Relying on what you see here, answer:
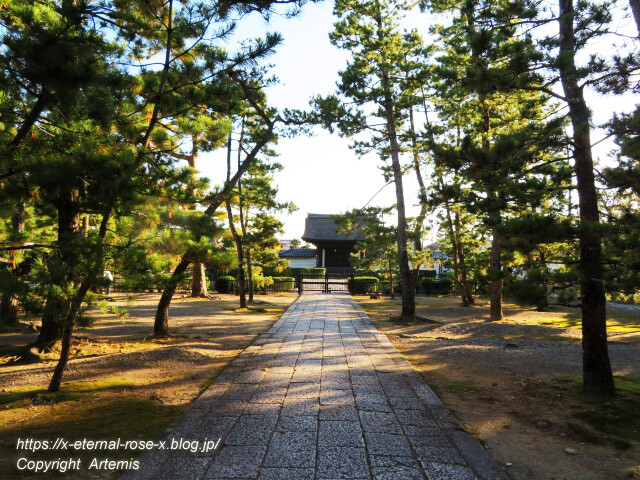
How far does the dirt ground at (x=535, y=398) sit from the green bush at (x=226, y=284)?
1371cm

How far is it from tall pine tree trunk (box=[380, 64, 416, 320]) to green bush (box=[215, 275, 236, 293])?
12.4 meters

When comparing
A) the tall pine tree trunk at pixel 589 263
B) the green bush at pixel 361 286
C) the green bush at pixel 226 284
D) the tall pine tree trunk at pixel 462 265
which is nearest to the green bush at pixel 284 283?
the green bush at pixel 226 284

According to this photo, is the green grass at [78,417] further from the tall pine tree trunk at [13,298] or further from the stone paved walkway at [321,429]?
the tall pine tree trunk at [13,298]

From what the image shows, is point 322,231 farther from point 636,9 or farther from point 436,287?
point 636,9

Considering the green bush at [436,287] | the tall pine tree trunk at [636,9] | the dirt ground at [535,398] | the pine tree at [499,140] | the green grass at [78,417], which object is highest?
the tall pine tree trunk at [636,9]

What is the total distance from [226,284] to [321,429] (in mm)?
18742

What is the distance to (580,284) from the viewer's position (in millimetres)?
4273

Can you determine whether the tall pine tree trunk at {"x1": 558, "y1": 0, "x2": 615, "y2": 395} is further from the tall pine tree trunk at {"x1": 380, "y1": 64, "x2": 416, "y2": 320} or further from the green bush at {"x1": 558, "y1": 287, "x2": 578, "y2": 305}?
the tall pine tree trunk at {"x1": 380, "y1": 64, "x2": 416, "y2": 320}

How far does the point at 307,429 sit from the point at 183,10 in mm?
4746

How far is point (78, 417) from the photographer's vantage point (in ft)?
11.3

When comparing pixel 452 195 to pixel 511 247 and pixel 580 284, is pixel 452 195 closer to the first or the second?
pixel 511 247

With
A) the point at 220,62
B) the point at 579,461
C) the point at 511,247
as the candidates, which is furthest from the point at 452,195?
the point at 220,62

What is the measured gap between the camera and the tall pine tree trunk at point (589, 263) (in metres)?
4.17

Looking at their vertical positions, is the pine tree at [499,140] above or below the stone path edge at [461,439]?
above
